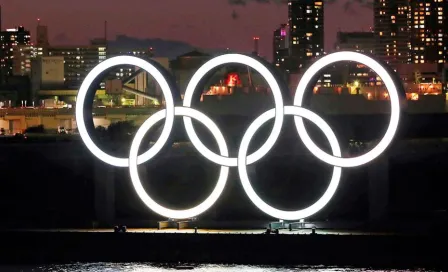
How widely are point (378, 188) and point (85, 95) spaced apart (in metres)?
12.5

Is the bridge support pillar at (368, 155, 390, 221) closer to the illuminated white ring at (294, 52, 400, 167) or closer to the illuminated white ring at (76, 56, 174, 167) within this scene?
the illuminated white ring at (294, 52, 400, 167)

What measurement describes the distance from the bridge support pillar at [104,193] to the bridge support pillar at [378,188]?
1078cm

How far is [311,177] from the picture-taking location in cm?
6688

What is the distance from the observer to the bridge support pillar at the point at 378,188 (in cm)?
4544

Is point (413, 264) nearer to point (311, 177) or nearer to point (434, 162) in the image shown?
point (311, 177)

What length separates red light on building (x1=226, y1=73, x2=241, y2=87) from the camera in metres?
96.9

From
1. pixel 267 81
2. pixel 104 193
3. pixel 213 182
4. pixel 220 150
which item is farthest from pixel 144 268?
pixel 213 182

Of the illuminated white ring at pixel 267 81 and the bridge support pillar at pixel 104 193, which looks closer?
the illuminated white ring at pixel 267 81

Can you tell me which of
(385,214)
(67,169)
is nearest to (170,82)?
(385,214)

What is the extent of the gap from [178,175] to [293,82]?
35.3 meters

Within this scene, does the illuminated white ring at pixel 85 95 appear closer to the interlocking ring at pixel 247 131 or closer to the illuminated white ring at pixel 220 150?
the interlocking ring at pixel 247 131

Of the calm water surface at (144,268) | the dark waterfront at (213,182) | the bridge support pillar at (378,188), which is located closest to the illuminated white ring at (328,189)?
the bridge support pillar at (378,188)

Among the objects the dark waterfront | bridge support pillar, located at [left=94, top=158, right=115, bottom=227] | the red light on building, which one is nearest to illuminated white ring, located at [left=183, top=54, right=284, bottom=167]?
bridge support pillar, located at [left=94, top=158, right=115, bottom=227]

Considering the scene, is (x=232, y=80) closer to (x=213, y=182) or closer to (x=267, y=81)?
(x=213, y=182)
